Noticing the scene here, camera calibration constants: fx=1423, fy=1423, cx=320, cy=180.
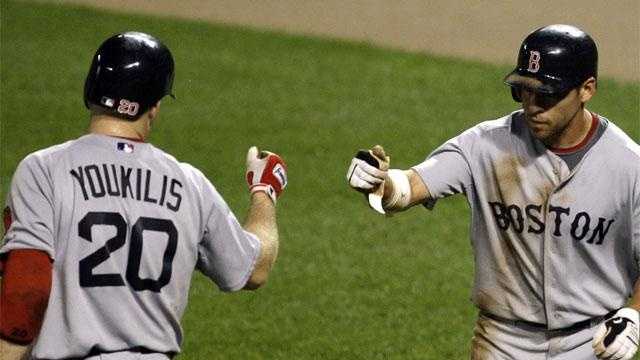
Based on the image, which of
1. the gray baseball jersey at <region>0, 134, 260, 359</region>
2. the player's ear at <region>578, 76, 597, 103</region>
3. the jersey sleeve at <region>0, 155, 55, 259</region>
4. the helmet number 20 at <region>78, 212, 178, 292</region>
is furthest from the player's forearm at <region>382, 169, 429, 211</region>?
the jersey sleeve at <region>0, 155, 55, 259</region>

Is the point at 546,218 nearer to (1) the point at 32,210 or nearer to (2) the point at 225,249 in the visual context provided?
(2) the point at 225,249

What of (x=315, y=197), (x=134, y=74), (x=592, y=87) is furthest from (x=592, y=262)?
(x=315, y=197)

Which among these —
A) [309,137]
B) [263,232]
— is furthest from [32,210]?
[309,137]

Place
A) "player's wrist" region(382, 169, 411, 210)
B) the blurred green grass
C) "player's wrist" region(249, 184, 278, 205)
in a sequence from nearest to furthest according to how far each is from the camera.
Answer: "player's wrist" region(249, 184, 278, 205), "player's wrist" region(382, 169, 411, 210), the blurred green grass

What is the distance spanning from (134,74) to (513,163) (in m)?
1.75

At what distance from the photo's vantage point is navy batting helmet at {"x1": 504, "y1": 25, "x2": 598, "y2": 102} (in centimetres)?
567

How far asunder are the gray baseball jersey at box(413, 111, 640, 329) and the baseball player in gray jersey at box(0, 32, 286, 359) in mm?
1391

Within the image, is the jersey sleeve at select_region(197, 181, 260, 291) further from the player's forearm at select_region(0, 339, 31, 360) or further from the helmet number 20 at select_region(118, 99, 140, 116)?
the player's forearm at select_region(0, 339, 31, 360)

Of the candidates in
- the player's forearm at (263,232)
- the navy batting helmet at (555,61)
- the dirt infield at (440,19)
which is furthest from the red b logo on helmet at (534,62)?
the dirt infield at (440,19)

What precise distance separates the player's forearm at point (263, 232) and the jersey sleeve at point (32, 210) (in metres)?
0.82

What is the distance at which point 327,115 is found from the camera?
13.7 meters

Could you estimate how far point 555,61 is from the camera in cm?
568

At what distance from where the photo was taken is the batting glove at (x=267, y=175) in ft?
17.4

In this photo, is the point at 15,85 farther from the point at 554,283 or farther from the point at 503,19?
the point at 554,283
